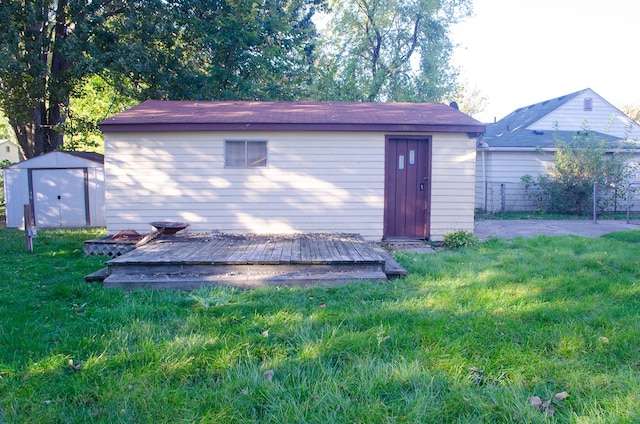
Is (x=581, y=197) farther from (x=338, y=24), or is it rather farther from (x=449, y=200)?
(x=338, y=24)

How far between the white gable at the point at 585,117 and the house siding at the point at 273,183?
34.2ft

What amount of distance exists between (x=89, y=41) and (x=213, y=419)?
13.1m

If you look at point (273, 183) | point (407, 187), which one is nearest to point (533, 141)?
point (407, 187)

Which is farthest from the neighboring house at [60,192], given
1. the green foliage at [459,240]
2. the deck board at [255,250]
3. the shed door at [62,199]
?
the green foliage at [459,240]

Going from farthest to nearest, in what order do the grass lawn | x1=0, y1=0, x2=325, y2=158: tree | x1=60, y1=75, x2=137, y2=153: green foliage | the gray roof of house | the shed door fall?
1. the gray roof of house
2. x1=60, y1=75, x2=137, y2=153: green foliage
3. x1=0, y1=0, x2=325, y2=158: tree
4. the shed door
5. the grass lawn

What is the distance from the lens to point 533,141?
15609 millimetres

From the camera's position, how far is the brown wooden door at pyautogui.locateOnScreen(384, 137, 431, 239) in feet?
27.9

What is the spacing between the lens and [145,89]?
43.0ft

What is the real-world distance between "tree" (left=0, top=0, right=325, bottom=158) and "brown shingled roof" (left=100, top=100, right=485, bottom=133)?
13.4 feet

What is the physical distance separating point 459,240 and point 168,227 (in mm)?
4988

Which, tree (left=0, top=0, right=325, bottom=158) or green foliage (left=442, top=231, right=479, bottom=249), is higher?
tree (left=0, top=0, right=325, bottom=158)

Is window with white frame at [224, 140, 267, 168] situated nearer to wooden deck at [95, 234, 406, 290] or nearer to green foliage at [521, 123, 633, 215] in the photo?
wooden deck at [95, 234, 406, 290]

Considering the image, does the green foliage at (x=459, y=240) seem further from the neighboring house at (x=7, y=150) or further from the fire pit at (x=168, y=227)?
the neighboring house at (x=7, y=150)

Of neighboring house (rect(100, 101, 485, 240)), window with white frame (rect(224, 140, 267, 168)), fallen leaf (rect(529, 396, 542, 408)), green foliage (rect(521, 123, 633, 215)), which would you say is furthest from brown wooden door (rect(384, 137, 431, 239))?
green foliage (rect(521, 123, 633, 215))
